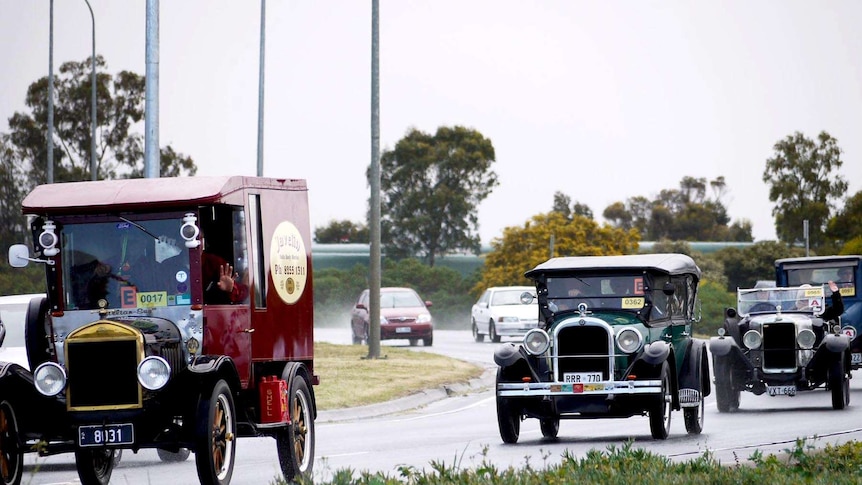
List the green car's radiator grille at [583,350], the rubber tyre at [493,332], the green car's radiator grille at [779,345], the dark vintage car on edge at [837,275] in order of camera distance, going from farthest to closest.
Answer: the rubber tyre at [493,332] < the dark vintage car on edge at [837,275] < the green car's radiator grille at [779,345] < the green car's radiator grille at [583,350]

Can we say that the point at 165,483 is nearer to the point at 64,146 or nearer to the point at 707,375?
the point at 707,375

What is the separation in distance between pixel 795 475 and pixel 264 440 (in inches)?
349

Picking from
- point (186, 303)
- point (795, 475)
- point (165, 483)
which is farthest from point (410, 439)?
point (795, 475)

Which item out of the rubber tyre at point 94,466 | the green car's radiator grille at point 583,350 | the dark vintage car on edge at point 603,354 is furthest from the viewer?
the green car's radiator grille at point 583,350

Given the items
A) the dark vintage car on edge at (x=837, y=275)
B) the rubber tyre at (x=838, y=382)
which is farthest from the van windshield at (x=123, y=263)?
the dark vintage car on edge at (x=837, y=275)

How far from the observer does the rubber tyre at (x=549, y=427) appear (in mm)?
17156

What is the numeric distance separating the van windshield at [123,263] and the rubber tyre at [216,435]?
1.04m

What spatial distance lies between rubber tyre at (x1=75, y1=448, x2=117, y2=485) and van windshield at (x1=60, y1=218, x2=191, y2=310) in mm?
1256

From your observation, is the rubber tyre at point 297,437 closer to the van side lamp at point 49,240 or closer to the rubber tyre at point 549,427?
the van side lamp at point 49,240

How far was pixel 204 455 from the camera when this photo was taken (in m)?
11.0

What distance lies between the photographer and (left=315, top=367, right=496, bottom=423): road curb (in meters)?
21.2

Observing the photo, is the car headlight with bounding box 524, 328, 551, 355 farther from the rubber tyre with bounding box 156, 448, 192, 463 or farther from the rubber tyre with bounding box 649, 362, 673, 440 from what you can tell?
the rubber tyre with bounding box 156, 448, 192, 463

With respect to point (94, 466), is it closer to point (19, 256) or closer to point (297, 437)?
point (297, 437)

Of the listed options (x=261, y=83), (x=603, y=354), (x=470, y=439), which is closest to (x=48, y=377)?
(x=470, y=439)
